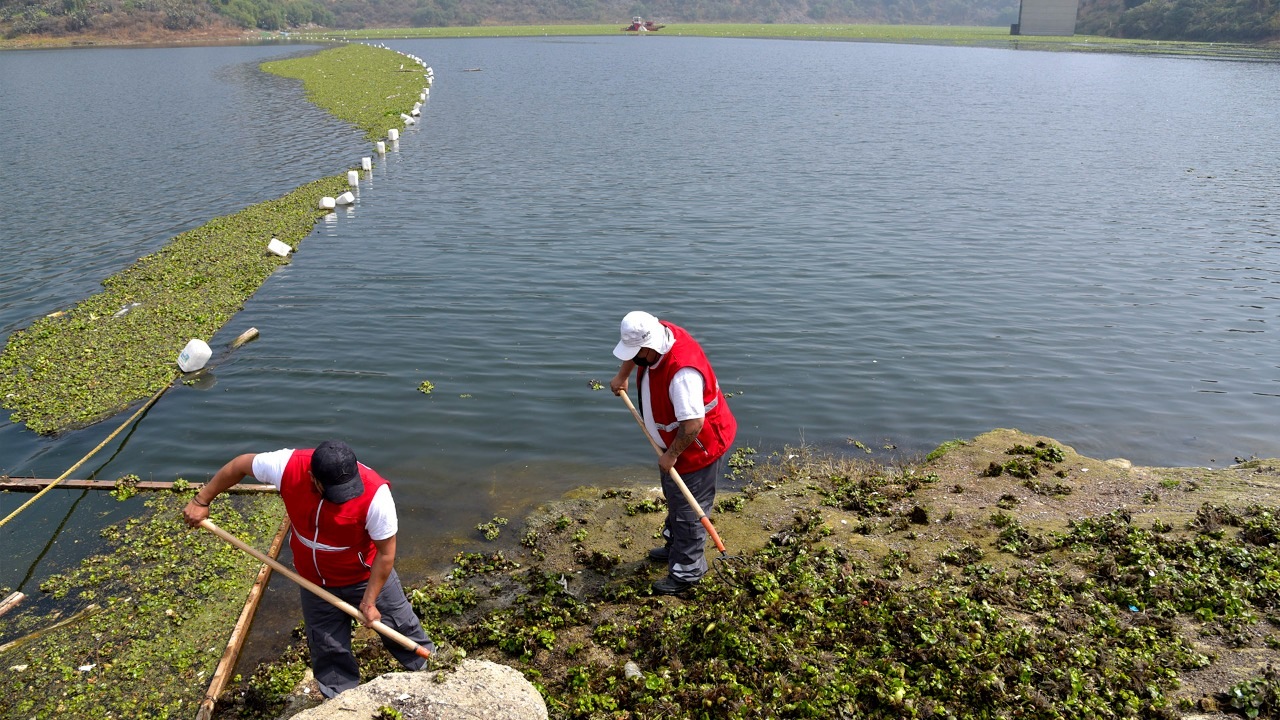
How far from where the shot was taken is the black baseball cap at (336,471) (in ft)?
19.0

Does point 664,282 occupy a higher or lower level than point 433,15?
lower

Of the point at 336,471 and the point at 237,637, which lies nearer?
the point at 336,471

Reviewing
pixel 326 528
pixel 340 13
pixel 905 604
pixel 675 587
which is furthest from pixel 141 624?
pixel 340 13

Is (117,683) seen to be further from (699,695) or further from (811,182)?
(811,182)

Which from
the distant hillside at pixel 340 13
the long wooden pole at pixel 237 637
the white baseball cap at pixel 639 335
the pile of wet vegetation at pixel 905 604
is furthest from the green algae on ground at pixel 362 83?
the distant hillside at pixel 340 13

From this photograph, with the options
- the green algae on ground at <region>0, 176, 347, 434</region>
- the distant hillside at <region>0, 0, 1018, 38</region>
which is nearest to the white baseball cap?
the green algae on ground at <region>0, 176, 347, 434</region>

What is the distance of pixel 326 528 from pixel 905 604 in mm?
4648

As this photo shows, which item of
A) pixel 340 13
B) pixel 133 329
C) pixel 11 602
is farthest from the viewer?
pixel 340 13

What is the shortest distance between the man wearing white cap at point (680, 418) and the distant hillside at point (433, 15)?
10594 cm

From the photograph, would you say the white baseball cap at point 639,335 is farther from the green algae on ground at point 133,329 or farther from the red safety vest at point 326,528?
the green algae on ground at point 133,329

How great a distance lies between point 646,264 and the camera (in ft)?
65.4

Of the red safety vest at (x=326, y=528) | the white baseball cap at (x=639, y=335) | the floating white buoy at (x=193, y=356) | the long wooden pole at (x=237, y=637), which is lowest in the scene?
the long wooden pole at (x=237, y=637)

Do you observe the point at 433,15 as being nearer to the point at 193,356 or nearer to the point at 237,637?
the point at 193,356

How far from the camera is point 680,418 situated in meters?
7.34
